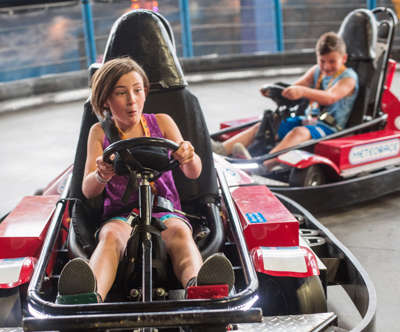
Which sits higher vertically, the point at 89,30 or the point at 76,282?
the point at 89,30

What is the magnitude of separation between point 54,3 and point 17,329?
663 cm

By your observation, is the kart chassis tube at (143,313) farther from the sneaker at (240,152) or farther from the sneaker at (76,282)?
the sneaker at (240,152)

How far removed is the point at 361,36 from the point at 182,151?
1933mm

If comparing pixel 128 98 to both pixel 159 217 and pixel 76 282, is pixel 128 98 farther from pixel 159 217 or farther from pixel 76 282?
pixel 76 282

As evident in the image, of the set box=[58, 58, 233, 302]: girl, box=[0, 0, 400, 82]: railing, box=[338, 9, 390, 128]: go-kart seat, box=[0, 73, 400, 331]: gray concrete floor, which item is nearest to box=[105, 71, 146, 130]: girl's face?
box=[58, 58, 233, 302]: girl

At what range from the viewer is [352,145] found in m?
2.83

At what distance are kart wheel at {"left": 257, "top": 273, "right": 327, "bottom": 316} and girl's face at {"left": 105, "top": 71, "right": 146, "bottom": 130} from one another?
52 cm

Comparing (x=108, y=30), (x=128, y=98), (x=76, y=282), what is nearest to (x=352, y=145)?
(x=128, y=98)

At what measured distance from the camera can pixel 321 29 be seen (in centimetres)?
1101

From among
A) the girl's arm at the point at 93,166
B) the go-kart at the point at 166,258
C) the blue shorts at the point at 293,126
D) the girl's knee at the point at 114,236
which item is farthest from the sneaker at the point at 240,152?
the girl's knee at the point at 114,236

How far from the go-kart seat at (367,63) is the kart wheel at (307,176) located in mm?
424

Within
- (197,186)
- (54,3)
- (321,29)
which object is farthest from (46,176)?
(321,29)

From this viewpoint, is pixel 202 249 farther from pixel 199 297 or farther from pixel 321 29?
pixel 321 29

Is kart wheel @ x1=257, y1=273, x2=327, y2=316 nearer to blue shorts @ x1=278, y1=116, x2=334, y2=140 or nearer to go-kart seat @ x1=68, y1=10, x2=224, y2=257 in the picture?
go-kart seat @ x1=68, y1=10, x2=224, y2=257
